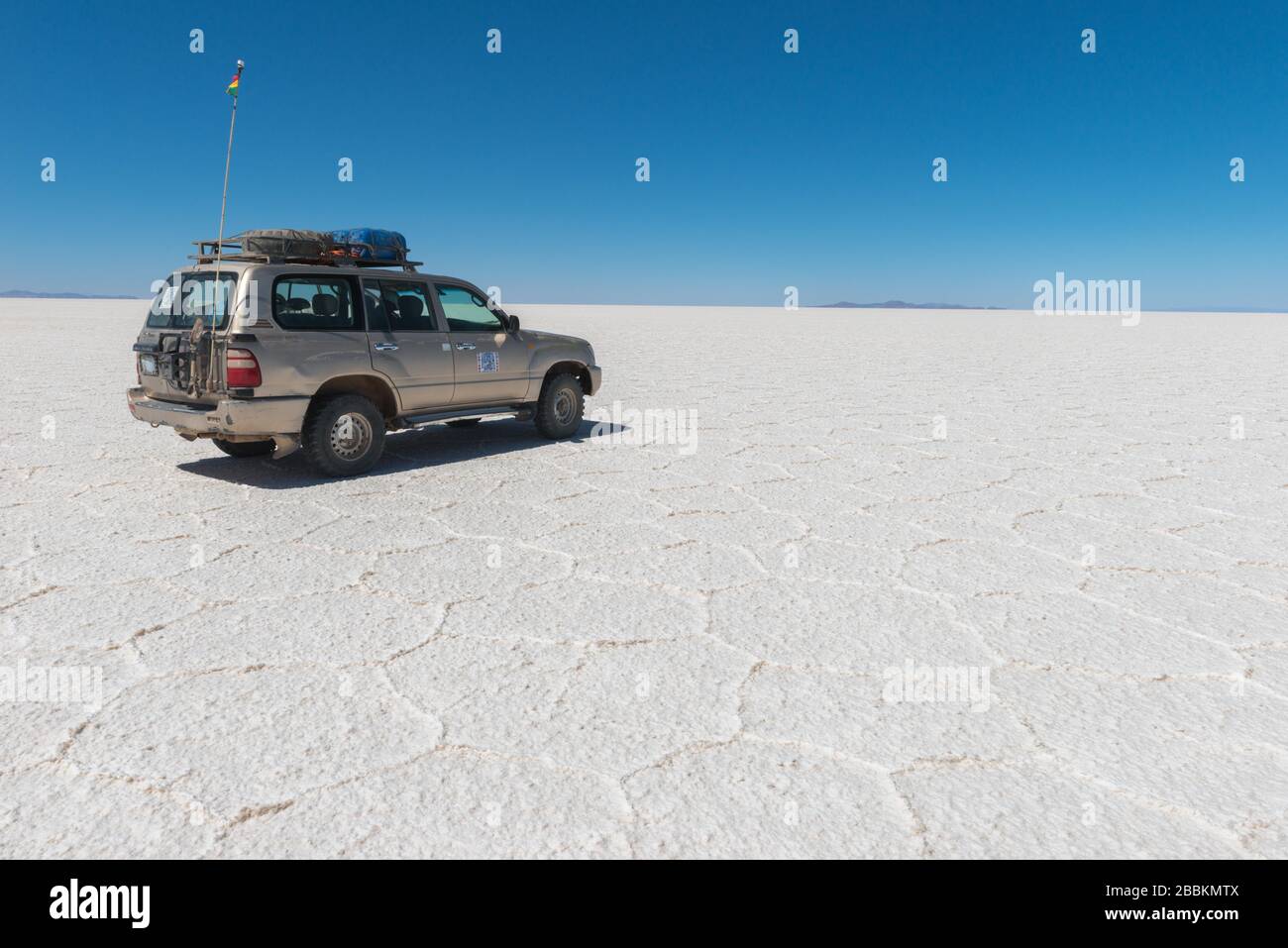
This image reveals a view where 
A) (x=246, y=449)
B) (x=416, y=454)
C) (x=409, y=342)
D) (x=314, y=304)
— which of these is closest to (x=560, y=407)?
(x=416, y=454)

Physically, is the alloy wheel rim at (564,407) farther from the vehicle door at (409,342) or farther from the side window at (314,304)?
the side window at (314,304)

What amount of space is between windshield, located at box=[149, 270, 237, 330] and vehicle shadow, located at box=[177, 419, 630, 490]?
1.12 m

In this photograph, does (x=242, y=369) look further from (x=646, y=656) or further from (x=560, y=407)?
(x=646, y=656)

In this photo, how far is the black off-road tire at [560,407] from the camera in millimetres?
8180

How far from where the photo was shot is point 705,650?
11.0 feet

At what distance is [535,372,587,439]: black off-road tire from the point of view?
8.18 metres

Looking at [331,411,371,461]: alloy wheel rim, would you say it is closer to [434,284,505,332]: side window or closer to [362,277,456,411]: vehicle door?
[362,277,456,411]: vehicle door

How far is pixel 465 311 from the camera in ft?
24.5

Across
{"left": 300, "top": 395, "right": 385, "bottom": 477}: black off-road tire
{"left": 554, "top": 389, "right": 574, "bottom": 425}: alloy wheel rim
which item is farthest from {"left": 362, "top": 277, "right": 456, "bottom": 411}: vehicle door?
{"left": 554, "top": 389, "right": 574, "bottom": 425}: alloy wheel rim

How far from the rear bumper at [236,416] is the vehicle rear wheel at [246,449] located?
2.31ft

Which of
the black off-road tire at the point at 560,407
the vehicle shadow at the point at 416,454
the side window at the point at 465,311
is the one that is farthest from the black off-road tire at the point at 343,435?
the black off-road tire at the point at 560,407
